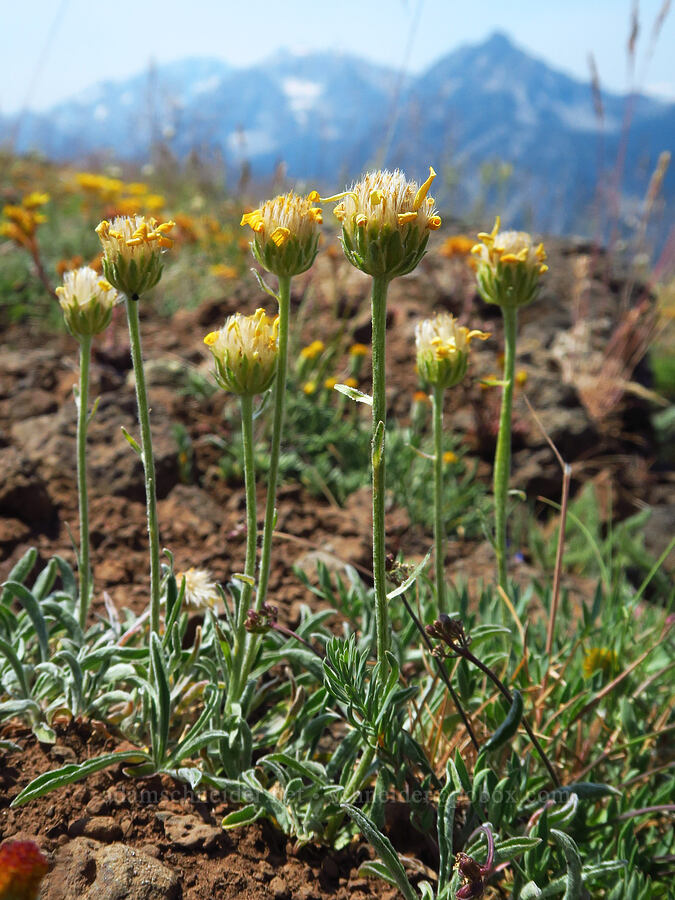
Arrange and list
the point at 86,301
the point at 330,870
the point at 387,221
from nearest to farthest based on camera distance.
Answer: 1. the point at 387,221
2. the point at 330,870
3. the point at 86,301

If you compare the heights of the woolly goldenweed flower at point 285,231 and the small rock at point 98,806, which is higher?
the woolly goldenweed flower at point 285,231

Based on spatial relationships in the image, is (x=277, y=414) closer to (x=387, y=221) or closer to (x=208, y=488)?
(x=387, y=221)

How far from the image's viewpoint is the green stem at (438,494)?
160 centimetres

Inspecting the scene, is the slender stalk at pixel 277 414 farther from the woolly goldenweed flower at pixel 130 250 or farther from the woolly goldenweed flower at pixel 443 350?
the woolly goldenweed flower at pixel 443 350

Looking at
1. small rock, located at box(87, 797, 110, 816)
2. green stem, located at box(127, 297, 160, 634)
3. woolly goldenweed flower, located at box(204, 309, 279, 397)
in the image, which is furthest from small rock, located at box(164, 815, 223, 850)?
woolly goldenweed flower, located at box(204, 309, 279, 397)

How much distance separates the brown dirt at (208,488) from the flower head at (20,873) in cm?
64

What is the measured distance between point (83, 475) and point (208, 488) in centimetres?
121

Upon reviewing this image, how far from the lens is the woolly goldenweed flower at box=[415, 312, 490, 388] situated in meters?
1.54

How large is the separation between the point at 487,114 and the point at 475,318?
192178 mm

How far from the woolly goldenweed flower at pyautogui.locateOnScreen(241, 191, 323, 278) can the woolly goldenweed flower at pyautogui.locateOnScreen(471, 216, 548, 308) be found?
0.52 meters

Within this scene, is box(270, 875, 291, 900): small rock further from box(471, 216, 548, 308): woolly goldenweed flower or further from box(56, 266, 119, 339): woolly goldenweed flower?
box(471, 216, 548, 308): woolly goldenweed flower

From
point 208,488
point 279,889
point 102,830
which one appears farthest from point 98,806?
point 208,488

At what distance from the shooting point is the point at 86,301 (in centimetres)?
153

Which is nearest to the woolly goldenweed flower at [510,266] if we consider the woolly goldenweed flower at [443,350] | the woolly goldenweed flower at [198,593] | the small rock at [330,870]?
the woolly goldenweed flower at [443,350]
